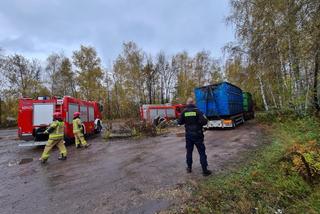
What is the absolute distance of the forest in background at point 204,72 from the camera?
1056cm

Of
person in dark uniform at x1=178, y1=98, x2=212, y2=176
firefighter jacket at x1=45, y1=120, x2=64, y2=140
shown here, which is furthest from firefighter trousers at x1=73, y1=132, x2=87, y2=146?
person in dark uniform at x1=178, y1=98, x2=212, y2=176

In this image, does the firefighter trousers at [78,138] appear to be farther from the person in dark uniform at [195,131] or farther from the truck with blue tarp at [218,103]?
the truck with blue tarp at [218,103]

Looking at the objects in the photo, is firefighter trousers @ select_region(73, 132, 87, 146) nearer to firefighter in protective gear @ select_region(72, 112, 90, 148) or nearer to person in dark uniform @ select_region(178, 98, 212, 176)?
firefighter in protective gear @ select_region(72, 112, 90, 148)

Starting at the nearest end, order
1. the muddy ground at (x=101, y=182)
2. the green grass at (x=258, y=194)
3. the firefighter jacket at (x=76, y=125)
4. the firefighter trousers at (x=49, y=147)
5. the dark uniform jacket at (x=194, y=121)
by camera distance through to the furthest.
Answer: the green grass at (x=258, y=194), the muddy ground at (x=101, y=182), the dark uniform jacket at (x=194, y=121), the firefighter trousers at (x=49, y=147), the firefighter jacket at (x=76, y=125)

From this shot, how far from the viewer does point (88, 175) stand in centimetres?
614

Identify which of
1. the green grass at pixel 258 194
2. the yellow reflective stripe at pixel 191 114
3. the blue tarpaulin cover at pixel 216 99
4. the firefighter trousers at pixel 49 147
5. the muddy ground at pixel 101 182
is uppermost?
the blue tarpaulin cover at pixel 216 99

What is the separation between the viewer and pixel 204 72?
45.7 m

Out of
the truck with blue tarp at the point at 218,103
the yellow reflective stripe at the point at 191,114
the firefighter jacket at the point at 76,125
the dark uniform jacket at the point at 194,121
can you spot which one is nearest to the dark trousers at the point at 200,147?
the dark uniform jacket at the point at 194,121

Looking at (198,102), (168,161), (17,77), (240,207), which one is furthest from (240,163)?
(17,77)

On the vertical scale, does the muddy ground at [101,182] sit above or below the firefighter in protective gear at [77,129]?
below

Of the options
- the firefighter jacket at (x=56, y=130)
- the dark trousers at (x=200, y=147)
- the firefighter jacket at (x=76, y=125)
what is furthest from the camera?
the firefighter jacket at (x=76, y=125)

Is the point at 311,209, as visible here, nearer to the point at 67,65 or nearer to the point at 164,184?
the point at 164,184

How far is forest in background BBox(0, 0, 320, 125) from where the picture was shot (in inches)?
416

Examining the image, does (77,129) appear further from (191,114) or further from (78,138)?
(191,114)
